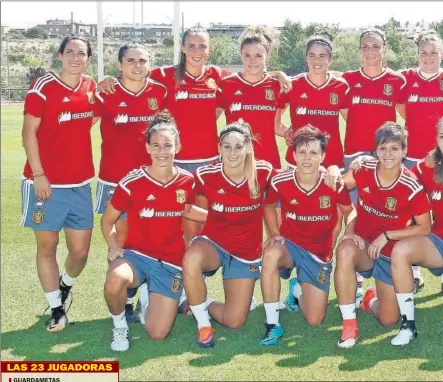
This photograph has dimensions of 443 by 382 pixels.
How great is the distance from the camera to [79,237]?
4797 mm

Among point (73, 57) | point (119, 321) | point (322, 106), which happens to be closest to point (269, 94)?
point (322, 106)

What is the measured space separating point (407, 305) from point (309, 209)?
0.86 metres

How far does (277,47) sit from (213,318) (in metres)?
30.1

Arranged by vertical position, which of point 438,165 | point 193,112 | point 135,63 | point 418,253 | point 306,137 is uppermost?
point 135,63

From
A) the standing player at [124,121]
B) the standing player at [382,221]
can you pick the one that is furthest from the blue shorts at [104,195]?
the standing player at [382,221]

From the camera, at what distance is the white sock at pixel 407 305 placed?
167 inches

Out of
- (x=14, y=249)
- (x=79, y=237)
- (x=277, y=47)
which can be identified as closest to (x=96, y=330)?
(x=79, y=237)

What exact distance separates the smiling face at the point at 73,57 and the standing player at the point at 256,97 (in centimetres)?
117

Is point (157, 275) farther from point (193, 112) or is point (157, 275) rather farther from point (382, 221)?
point (382, 221)

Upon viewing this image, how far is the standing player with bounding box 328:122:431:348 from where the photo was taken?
433cm

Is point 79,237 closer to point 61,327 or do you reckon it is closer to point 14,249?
point 61,327

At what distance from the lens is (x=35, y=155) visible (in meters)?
4.55

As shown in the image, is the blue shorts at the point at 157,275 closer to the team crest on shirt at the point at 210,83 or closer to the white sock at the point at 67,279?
the white sock at the point at 67,279

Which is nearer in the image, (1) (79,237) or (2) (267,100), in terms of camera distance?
(1) (79,237)
